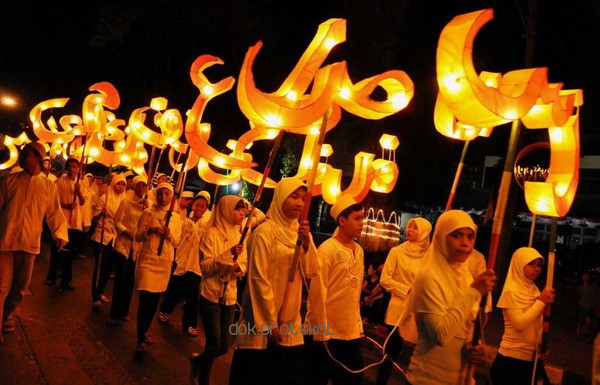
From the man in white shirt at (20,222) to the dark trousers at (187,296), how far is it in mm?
2554

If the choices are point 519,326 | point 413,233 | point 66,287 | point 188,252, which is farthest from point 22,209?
point 519,326

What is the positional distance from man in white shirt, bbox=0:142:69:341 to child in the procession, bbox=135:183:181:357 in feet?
3.96

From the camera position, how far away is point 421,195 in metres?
18.8

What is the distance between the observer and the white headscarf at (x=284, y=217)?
4.41m

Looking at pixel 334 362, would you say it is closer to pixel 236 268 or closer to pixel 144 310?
pixel 236 268

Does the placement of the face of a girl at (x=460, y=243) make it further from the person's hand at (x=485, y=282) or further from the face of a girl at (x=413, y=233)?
the face of a girl at (x=413, y=233)

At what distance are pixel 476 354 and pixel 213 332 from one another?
9.11ft

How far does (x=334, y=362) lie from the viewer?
4734mm

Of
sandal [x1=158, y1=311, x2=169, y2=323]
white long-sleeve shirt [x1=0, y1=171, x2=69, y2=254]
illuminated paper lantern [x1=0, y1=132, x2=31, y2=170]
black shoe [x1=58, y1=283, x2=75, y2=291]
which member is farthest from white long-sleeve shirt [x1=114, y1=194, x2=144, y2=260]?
illuminated paper lantern [x1=0, y1=132, x2=31, y2=170]

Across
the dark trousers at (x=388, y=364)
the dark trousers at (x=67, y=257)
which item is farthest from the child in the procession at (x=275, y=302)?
the dark trousers at (x=67, y=257)

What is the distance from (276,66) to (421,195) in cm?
680

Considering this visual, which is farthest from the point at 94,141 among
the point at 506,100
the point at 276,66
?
the point at 276,66

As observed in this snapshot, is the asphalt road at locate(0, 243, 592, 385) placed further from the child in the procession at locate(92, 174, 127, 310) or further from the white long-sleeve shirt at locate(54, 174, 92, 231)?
the white long-sleeve shirt at locate(54, 174, 92, 231)

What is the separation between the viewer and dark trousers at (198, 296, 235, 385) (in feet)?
17.2
